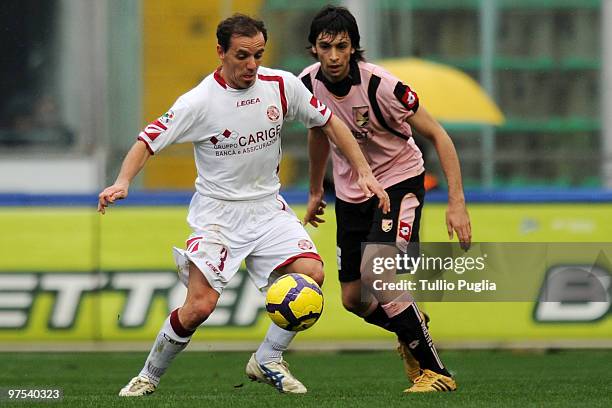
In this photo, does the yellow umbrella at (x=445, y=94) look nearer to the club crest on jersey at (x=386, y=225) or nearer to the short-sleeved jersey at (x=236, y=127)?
the club crest on jersey at (x=386, y=225)

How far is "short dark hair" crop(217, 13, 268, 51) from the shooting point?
26.3 feet

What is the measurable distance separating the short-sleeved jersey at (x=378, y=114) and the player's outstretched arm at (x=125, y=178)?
121 cm

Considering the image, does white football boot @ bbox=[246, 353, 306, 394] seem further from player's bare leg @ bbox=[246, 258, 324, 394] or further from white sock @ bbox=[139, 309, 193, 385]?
white sock @ bbox=[139, 309, 193, 385]

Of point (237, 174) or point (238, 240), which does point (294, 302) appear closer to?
point (238, 240)

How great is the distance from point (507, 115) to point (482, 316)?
492 cm

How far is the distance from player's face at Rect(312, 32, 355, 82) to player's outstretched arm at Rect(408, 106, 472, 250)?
485 mm

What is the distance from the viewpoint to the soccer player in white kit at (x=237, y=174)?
8062mm

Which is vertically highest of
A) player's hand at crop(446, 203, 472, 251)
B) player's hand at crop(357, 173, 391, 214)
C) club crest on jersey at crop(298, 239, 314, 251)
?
player's hand at crop(357, 173, 391, 214)

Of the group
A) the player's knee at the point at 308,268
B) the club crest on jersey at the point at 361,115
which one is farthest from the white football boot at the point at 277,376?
the club crest on jersey at the point at 361,115

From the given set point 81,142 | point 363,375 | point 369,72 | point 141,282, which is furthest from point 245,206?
point 81,142

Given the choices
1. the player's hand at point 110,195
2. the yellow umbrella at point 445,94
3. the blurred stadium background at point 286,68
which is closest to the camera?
the player's hand at point 110,195

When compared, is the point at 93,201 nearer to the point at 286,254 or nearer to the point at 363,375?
the point at 363,375

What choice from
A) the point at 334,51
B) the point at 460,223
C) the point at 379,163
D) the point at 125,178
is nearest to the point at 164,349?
the point at 125,178

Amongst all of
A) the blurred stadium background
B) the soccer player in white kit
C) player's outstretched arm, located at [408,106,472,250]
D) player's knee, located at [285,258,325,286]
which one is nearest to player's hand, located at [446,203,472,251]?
player's outstretched arm, located at [408,106,472,250]
